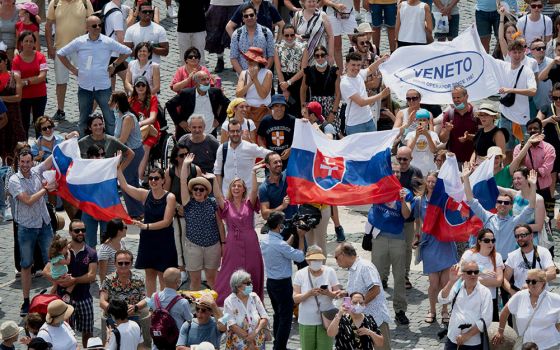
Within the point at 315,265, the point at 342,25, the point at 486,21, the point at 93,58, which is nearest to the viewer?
the point at 315,265

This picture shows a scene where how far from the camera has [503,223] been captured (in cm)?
1981

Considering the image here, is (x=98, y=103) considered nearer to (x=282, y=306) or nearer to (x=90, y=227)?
(x=90, y=227)

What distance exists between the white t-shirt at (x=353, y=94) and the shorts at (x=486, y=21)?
4609 mm

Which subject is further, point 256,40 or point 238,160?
point 256,40

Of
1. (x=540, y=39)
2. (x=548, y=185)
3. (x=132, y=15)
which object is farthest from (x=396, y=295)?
(x=132, y=15)

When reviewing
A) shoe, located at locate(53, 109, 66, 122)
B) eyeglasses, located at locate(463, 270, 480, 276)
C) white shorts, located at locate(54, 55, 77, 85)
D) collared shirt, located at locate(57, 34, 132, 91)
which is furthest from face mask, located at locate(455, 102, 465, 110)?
shoe, located at locate(53, 109, 66, 122)

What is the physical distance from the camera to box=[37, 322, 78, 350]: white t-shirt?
59.1 ft

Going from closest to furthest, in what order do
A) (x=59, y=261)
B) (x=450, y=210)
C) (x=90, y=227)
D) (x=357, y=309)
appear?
(x=357, y=309) < (x=59, y=261) < (x=450, y=210) < (x=90, y=227)

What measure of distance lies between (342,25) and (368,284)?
9505 millimetres

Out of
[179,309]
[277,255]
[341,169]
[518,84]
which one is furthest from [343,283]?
[518,84]

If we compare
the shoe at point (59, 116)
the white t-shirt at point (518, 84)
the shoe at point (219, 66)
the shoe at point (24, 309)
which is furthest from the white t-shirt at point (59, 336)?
the shoe at point (219, 66)

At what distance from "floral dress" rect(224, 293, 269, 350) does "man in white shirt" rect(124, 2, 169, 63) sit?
8.20 meters

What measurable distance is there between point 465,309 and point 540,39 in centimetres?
830

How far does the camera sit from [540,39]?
2564cm
